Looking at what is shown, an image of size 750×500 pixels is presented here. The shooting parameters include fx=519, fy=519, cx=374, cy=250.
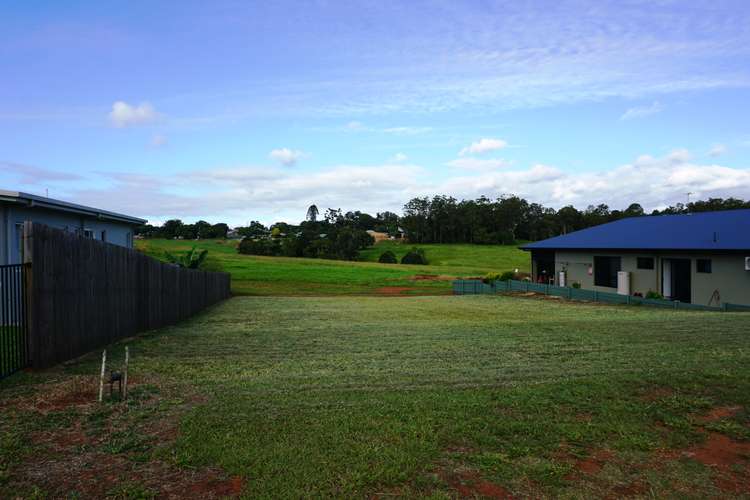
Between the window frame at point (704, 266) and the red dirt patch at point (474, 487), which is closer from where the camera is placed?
the red dirt patch at point (474, 487)

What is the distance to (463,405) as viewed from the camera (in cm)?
591

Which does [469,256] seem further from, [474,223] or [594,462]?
[594,462]

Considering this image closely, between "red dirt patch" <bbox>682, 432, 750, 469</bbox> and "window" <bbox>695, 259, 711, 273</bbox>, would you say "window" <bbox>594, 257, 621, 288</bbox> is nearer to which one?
"window" <bbox>695, 259, 711, 273</bbox>

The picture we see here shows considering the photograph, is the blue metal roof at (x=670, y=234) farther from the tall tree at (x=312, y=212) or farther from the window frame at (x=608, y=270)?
the tall tree at (x=312, y=212)

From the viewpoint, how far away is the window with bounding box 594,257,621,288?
25.6 meters

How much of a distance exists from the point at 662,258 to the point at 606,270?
3.59 metres

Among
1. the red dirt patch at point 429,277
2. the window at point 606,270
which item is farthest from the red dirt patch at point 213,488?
the red dirt patch at point 429,277

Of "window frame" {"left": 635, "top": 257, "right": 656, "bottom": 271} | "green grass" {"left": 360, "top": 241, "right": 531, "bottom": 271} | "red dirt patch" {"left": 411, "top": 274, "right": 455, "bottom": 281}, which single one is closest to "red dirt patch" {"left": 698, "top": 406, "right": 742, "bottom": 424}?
"window frame" {"left": 635, "top": 257, "right": 656, "bottom": 271}

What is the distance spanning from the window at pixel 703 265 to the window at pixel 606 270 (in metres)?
4.38

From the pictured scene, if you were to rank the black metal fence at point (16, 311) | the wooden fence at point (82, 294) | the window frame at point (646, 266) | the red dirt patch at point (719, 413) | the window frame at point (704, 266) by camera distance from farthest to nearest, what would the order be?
the window frame at point (646, 266) → the window frame at point (704, 266) → the wooden fence at point (82, 294) → the black metal fence at point (16, 311) → the red dirt patch at point (719, 413)

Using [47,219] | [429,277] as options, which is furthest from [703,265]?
[429,277]

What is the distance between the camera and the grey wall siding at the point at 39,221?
13.6m

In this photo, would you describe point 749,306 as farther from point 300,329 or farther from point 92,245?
point 92,245

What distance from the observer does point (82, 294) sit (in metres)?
9.29
